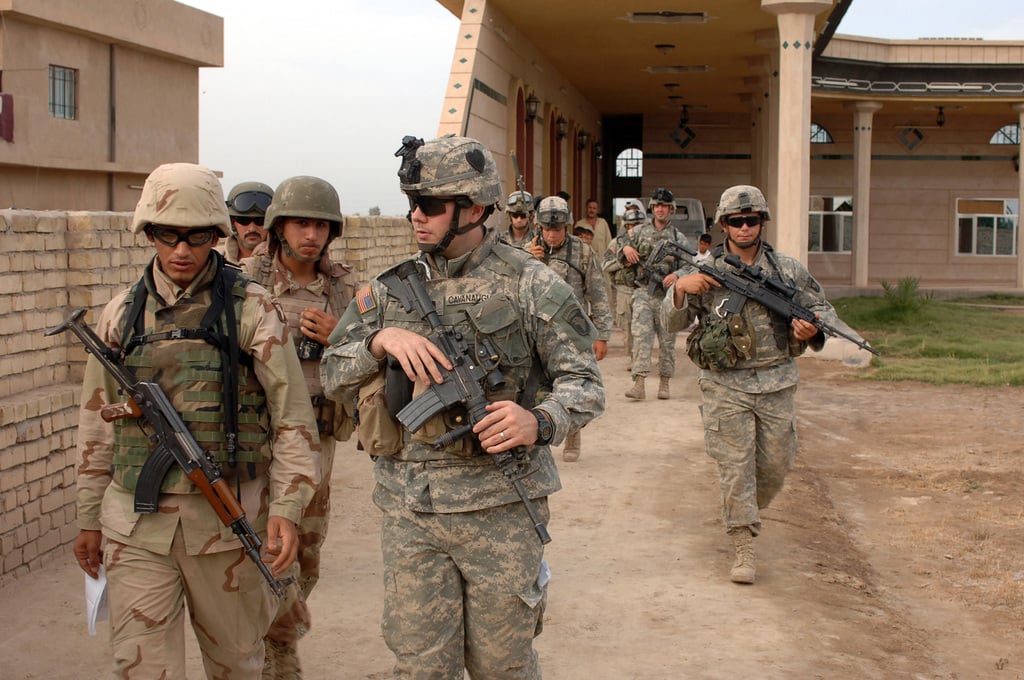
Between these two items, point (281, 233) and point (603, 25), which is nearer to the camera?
point (281, 233)

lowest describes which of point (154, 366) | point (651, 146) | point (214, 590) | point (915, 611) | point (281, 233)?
point (915, 611)

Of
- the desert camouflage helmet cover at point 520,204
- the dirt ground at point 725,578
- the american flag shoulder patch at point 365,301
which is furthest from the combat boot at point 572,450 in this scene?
the american flag shoulder patch at point 365,301

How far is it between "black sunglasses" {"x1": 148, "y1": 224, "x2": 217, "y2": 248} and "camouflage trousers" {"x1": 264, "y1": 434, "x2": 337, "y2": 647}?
1122 mm

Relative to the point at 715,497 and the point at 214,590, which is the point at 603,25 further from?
the point at 214,590

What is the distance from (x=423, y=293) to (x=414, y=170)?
36cm

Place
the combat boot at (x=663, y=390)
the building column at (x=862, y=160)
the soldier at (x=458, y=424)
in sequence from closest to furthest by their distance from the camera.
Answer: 1. the soldier at (x=458, y=424)
2. the combat boot at (x=663, y=390)
3. the building column at (x=862, y=160)

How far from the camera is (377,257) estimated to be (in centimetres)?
1172

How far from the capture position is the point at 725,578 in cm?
619

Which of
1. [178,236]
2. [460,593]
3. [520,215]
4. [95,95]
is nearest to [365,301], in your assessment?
[178,236]

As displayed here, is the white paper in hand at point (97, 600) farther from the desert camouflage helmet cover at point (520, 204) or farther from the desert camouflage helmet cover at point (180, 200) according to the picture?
the desert camouflage helmet cover at point (520, 204)

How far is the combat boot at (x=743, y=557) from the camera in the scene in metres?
6.05

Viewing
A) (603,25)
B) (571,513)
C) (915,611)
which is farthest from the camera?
(603,25)

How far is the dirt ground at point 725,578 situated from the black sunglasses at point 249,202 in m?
1.88

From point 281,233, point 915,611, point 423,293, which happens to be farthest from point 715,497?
point 423,293
